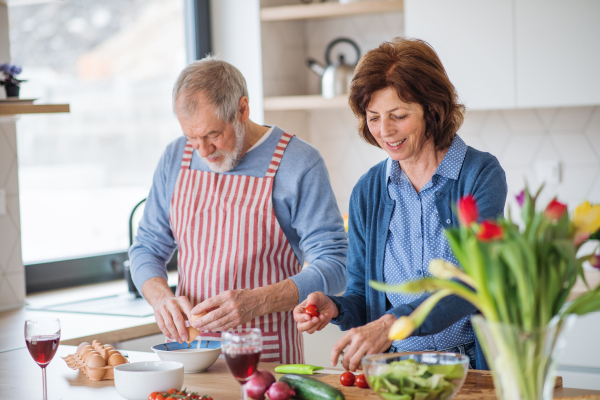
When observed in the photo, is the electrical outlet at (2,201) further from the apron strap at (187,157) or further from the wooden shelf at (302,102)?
the wooden shelf at (302,102)

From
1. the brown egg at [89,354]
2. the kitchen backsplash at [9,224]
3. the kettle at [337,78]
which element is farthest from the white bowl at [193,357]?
the kettle at [337,78]

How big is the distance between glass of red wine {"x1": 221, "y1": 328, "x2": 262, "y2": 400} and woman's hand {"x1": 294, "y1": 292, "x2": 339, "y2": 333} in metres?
0.31

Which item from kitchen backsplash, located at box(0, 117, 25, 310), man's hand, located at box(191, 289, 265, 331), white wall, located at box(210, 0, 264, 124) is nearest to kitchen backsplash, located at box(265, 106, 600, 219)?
white wall, located at box(210, 0, 264, 124)

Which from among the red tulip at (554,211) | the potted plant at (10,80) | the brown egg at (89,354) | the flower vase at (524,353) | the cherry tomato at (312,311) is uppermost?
the potted plant at (10,80)

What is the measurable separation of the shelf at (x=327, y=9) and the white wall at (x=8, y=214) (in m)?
1.22

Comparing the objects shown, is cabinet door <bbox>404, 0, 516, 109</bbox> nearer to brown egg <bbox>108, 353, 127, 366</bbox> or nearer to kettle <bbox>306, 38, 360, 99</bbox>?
kettle <bbox>306, 38, 360, 99</bbox>

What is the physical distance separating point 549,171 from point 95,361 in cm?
222

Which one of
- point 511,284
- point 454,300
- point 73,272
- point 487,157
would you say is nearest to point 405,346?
point 454,300

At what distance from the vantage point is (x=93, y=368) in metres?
1.49

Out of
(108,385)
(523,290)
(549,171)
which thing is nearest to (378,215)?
(108,385)

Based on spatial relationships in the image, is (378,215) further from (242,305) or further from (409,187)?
(242,305)

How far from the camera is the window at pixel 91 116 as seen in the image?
9.49ft

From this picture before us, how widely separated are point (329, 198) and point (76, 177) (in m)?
1.54

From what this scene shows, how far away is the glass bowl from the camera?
1.11m
